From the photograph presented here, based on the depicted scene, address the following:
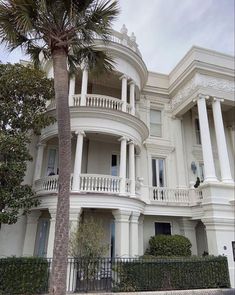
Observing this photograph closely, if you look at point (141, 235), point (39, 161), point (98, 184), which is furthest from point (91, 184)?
point (141, 235)

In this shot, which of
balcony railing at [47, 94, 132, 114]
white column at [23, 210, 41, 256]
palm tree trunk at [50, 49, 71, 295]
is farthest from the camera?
balcony railing at [47, 94, 132, 114]

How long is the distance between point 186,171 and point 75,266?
33.9 ft

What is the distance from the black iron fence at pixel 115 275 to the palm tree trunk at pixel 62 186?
3373 mm

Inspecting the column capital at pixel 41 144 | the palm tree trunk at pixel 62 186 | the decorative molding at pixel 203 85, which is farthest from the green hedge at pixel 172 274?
the decorative molding at pixel 203 85

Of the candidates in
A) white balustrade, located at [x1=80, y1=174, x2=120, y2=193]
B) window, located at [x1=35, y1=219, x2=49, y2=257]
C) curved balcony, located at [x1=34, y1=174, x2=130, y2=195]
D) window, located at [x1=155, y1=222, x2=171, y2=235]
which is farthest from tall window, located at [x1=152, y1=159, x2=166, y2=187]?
window, located at [x1=35, y1=219, x2=49, y2=257]

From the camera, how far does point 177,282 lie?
9.45 m

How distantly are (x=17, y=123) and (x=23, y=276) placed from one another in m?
6.12

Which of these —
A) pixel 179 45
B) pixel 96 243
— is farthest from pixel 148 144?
pixel 96 243

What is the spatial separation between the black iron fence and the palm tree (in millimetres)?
3562

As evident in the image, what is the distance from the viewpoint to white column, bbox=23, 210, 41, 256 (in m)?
12.0

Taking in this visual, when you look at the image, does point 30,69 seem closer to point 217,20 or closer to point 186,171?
point 217,20

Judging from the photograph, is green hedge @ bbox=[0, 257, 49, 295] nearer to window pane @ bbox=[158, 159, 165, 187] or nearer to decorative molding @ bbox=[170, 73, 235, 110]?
window pane @ bbox=[158, 159, 165, 187]

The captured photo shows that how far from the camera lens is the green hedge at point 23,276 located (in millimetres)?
8250

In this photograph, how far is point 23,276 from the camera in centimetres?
843
